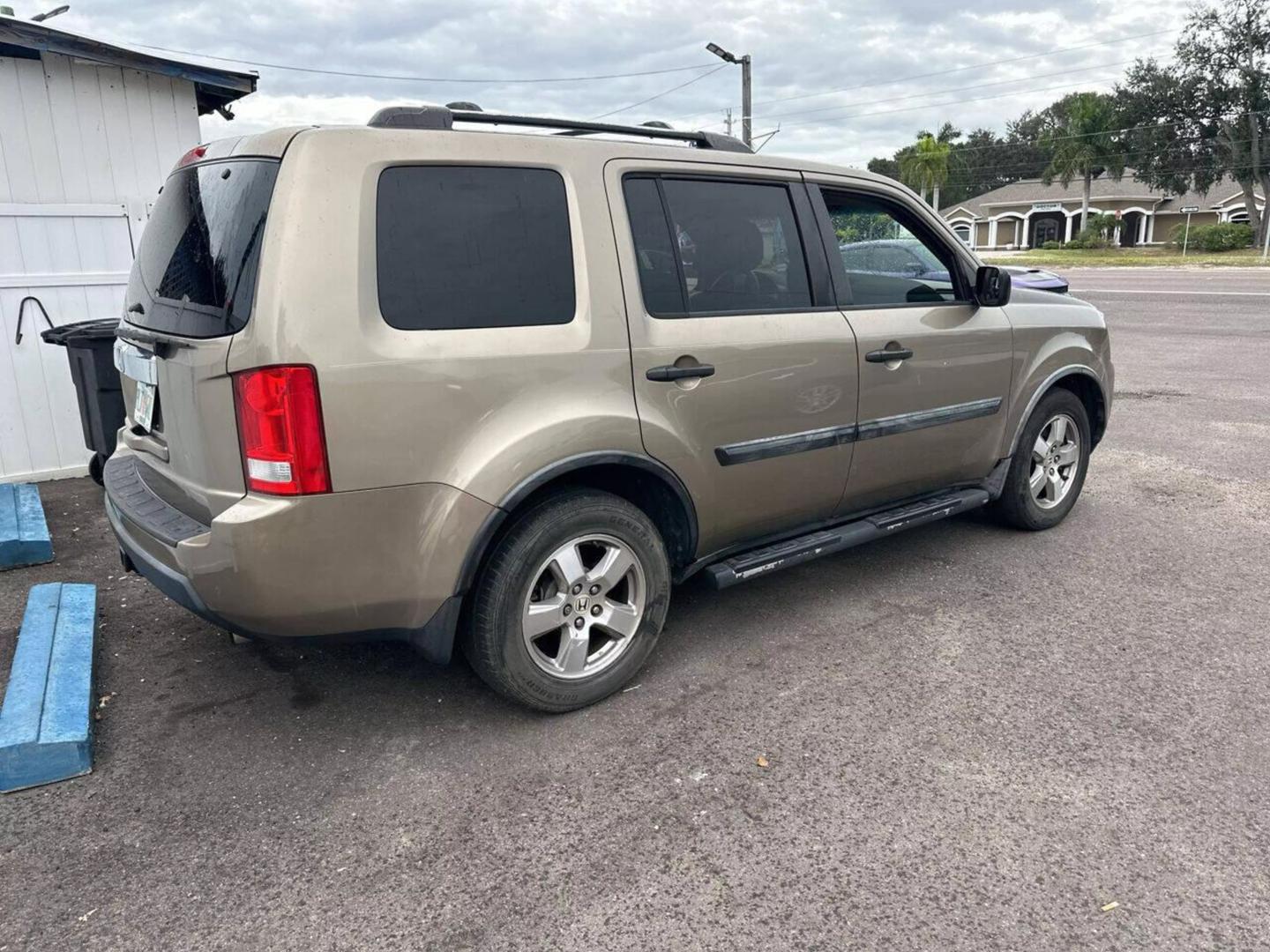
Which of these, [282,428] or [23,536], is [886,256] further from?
[23,536]

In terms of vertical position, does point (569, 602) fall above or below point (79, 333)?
below

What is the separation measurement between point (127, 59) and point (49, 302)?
66.0 inches

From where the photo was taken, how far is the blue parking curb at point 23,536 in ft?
15.2

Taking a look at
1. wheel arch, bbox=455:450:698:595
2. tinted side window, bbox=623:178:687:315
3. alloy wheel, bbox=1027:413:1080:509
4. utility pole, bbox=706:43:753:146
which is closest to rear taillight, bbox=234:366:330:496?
wheel arch, bbox=455:450:698:595

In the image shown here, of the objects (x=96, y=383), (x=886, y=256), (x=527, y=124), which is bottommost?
(x=96, y=383)

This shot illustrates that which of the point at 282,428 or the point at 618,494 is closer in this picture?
the point at 282,428

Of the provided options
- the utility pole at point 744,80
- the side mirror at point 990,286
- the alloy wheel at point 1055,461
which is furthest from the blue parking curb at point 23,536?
the utility pole at point 744,80

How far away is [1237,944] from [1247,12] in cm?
6049

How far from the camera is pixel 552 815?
2711mm

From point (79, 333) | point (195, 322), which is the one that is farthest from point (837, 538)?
point (79, 333)

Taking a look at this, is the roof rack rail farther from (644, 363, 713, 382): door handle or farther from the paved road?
the paved road

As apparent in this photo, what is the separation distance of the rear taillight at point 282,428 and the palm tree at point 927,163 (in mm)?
65221

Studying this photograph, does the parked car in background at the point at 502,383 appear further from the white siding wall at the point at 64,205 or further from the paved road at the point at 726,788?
the white siding wall at the point at 64,205

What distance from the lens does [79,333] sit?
17.5ft
